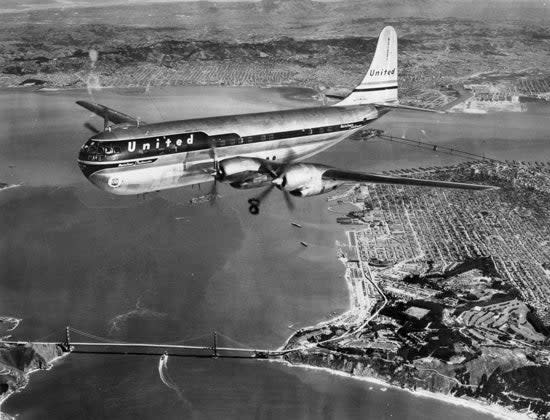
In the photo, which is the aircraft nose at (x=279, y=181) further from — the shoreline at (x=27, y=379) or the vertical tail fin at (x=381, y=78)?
the vertical tail fin at (x=381, y=78)

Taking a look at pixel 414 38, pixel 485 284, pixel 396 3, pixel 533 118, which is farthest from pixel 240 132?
pixel 396 3

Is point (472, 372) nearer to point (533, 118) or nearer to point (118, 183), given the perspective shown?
point (118, 183)

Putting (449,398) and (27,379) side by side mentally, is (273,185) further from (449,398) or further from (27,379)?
(27,379)

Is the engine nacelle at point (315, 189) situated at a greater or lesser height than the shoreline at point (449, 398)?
greater

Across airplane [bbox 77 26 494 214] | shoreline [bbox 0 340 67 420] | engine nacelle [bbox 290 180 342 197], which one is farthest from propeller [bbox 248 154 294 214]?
shoreline [bbox 0 340 67 420]

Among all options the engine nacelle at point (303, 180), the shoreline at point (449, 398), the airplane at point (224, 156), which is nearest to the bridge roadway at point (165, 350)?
the shoreline at point (449, 398)

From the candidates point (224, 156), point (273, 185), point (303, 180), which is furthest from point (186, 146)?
point (303, 180)
